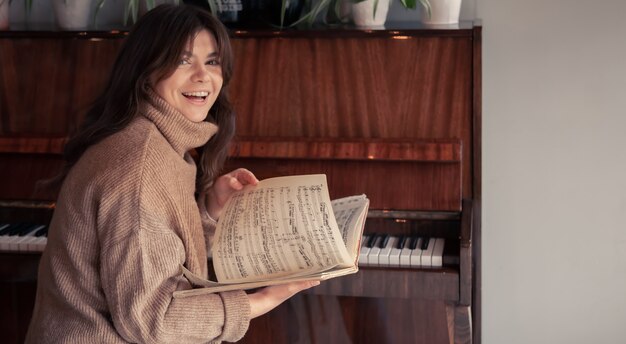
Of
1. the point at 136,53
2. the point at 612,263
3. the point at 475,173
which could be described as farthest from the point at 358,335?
the point at 136,53

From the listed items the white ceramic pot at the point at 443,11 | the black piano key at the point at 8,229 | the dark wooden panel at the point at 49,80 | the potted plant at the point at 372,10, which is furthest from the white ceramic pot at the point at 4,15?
the white ceramic pot at the point at 443,11

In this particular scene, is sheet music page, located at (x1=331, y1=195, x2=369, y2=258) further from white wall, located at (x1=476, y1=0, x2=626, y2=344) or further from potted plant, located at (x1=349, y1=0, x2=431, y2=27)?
white wall, located at (x1=476, y1=0, x2=626, y2=344)

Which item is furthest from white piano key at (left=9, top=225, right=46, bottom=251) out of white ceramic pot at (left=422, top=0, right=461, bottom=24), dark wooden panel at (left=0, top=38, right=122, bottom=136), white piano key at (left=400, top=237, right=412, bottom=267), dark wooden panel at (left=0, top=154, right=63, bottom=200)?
white ceramic pot at (left=422, top=0, right=461, bottom=24)

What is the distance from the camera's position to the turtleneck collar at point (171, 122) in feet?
5.82

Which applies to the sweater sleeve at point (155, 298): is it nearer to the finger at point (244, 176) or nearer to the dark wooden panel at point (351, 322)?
the finger at point (244, 176)

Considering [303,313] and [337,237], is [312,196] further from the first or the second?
[303,313]

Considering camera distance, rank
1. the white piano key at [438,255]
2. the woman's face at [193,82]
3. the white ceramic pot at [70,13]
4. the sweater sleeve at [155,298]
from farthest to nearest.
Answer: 1. the white ceramic pot at [70,13]
2. the white piano key at [438,255]
3. the woman's face at [193,82]
4. the sweater sleeve at [155,298]

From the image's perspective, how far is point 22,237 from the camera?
254cm

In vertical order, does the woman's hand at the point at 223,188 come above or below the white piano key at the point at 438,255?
above

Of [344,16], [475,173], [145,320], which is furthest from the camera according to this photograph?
[344,16]

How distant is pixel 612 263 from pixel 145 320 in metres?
1.85

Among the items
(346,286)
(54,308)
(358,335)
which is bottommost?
(358,335)

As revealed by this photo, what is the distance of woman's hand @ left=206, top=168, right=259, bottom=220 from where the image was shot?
1974mm

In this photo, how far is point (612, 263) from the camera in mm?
2969
